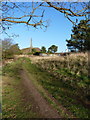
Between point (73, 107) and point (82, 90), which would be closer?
point (73, 107)

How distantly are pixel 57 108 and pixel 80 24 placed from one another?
3.08 m

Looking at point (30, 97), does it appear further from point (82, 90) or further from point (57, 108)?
point (82, 90)

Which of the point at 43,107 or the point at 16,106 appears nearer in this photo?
the point at 43,107

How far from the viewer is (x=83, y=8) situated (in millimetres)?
3049

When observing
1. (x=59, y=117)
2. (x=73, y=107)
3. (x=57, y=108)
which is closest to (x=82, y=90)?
(x=73, y=107)

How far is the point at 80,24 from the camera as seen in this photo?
3.34 meters

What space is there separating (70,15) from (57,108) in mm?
3273

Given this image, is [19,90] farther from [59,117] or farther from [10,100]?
[59,117]

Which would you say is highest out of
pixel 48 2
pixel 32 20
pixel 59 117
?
pixel 48 2

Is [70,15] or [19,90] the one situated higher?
[70,15]

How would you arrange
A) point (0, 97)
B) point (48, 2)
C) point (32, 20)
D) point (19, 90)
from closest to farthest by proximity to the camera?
point (48, 2), point (32, 20), point (0, 97), point (19, 90)

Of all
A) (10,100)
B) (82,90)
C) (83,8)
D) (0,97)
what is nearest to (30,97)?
(10,100)

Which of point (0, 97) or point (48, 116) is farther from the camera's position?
point (0, 97)

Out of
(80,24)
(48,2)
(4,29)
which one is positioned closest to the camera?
(48,2)
